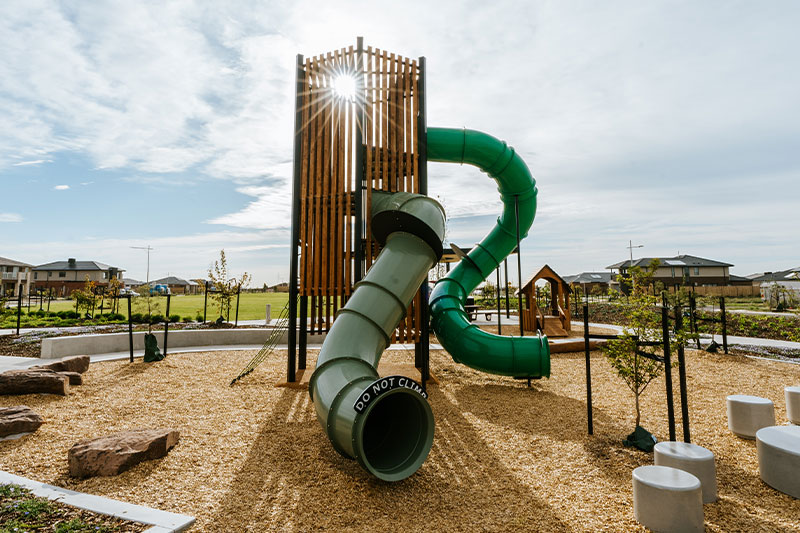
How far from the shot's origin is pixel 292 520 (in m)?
3.64

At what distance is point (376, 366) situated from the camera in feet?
18.3

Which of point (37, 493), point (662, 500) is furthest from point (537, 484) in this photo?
point (37, 493)

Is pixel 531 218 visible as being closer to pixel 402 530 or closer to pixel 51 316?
pixel 402 530

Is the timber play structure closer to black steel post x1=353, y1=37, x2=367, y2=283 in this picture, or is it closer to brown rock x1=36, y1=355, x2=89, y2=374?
black steel post x1=353, y1=37, x2=367, y2=283

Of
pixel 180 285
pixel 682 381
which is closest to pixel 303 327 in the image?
pixel 682 381

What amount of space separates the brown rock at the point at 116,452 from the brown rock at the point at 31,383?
379 cm

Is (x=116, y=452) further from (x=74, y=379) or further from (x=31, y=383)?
(x=74, y=379)

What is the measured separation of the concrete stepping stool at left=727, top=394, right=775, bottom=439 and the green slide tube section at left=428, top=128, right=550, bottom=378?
306 centimetres

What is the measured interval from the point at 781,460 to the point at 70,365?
12.3 m

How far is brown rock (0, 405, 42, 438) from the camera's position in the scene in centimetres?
539

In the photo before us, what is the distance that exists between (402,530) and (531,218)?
8919 millimetres

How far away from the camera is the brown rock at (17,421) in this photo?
17.7ft

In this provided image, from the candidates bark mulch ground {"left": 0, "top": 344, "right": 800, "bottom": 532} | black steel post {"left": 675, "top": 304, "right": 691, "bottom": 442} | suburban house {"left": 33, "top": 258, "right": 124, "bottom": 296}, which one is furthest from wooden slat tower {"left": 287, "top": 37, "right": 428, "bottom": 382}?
suburban house {"left": 33, "top": 258, "right": 124, "bottom": 296}

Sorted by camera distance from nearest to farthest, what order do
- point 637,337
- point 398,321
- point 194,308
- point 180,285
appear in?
1. point 637,337
2. point 398,321
3. point 194,308
4. point 180,285
